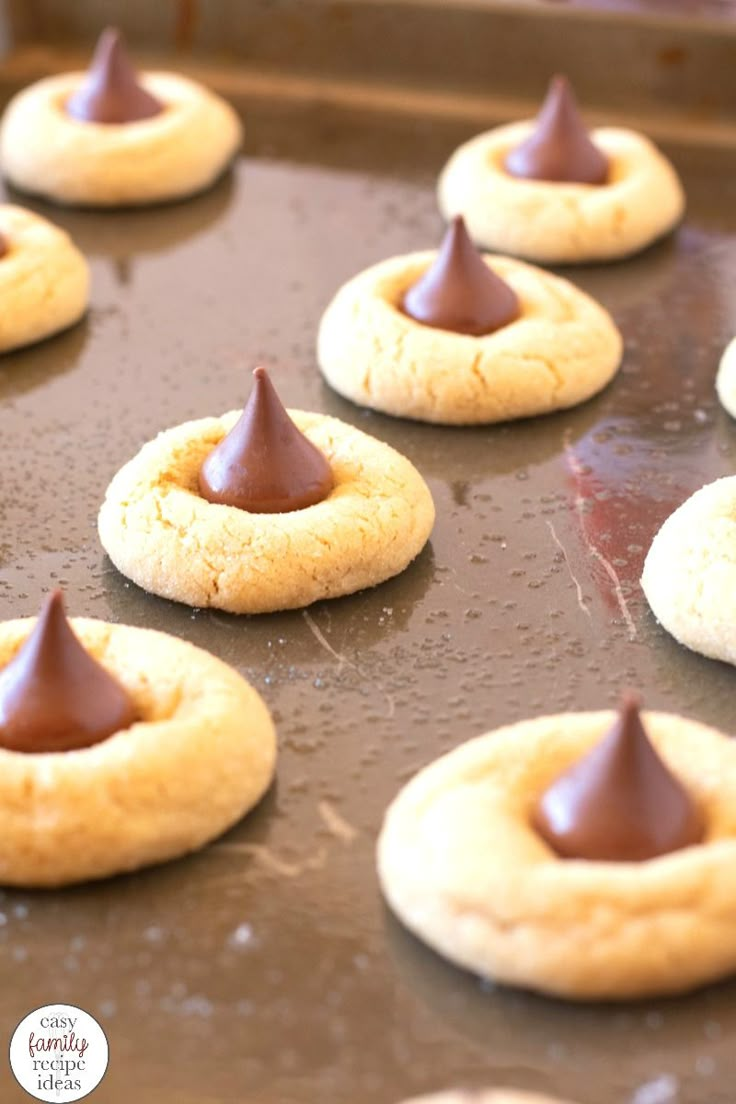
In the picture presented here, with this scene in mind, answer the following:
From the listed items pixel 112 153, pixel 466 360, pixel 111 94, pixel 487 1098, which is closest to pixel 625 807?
pixel 487 1098

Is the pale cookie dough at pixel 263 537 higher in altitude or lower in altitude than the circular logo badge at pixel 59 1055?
higher

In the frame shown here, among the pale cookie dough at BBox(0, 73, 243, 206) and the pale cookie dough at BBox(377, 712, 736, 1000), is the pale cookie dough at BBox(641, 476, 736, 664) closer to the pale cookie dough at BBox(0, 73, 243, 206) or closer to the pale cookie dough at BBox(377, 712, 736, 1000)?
the pale cookie dough at BBox(377, 712, 736, 1000)

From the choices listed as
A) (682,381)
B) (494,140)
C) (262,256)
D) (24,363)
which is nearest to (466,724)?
(682,381)

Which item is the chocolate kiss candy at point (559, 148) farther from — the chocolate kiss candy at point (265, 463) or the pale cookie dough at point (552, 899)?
the pale cookie dough at point (552, 899)

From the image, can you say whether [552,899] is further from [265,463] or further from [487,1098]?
[265,463]

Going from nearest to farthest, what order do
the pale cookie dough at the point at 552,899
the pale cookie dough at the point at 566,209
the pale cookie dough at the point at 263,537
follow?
the pale cookie dough at the point at 552,899 < the pale cookie dough at the point at 263,537 < the pale cookie dough at the point at 566,209

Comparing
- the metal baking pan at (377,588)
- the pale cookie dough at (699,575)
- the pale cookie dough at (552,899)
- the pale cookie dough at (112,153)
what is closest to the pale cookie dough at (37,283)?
the metal baking pan at (377,588)

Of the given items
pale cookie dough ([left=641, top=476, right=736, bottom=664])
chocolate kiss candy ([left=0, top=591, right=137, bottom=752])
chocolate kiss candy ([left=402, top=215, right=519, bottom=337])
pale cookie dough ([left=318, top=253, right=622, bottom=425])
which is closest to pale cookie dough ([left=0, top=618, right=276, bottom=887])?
chocolate kiss candy ([left=0, top=591, right=137, bottom=752])

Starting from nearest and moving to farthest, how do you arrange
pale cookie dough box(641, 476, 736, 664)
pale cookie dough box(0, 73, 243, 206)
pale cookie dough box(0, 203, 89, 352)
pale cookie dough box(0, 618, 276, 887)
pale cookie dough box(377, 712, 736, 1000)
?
1. pale cookie dough box(377, 712, 736, 1000)
2. pale cookie dough box(0, 618, 276, 887)
3. pale cookie dough box(641, 476, 736, 664)
4. pale cookie dough box(0, 203, 89, 352)
5. pale cookie dough box(0, 73, 243, 206)
